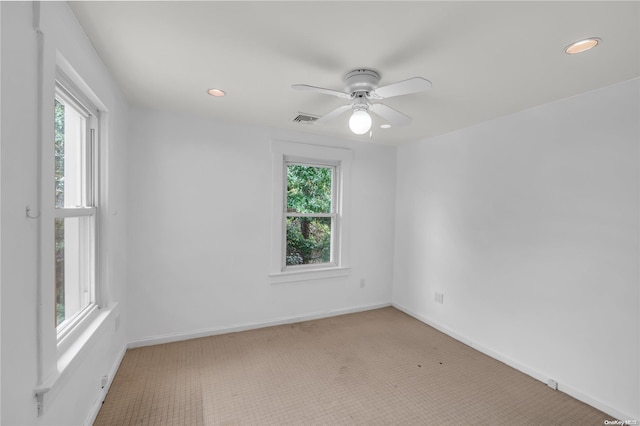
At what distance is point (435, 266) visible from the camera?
3.59m

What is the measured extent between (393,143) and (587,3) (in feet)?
9.14

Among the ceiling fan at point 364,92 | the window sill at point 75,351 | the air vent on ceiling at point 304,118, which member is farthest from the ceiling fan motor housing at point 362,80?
the window sill at point 75,351

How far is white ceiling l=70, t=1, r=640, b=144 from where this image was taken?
1382 millimetres

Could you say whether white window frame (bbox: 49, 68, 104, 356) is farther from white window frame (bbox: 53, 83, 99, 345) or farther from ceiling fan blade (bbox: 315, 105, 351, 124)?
ceiling fan blade (bbox: 315, 105, 351, 124)

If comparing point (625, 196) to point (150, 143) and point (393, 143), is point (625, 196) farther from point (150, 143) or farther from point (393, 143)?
point (150, 143)

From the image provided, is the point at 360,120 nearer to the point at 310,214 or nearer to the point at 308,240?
the point at 310,214

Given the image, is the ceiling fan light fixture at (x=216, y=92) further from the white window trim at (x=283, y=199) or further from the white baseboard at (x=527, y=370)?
the white baseboard at (x=527, y=370)

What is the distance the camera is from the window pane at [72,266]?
1.68 metres

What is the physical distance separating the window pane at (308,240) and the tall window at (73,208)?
2.04m

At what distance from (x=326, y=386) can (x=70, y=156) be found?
96.0 inches

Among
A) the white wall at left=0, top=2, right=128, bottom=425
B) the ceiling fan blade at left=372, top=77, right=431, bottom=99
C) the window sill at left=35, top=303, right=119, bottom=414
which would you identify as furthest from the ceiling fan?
the window sill at left=35, top=303, right=119, bottom=414

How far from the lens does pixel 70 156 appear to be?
6.18ft

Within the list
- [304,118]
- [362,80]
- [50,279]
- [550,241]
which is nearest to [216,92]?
[304,118]

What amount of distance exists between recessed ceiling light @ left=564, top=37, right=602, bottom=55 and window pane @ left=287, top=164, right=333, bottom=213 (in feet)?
8.56
